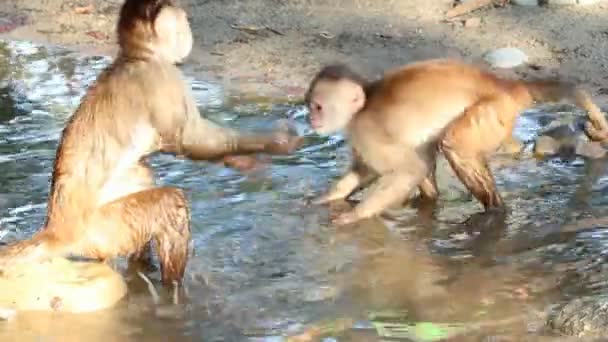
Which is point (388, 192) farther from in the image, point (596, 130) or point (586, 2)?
point (586, 2)

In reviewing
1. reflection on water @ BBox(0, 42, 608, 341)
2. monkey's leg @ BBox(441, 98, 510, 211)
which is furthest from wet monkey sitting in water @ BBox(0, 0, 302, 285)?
monkey's leg @ BBox(441, 98, 510, 211)

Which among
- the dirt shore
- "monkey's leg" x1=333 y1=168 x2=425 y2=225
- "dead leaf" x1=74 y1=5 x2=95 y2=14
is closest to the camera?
"monkey's leg" x1=333 y1=168 x2=425 y2=225

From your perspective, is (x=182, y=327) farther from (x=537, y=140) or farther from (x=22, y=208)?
(x=537, y=140)

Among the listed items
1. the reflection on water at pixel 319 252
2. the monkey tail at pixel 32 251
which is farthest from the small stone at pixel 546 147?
the monkey tail at pixel 32 251

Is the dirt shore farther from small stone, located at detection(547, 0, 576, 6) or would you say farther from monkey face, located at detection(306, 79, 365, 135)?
monkey face, located at detection(306, 79, 365, 135)

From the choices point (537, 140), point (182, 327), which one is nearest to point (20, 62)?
point (537, 140)

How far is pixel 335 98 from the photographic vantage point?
649 cm

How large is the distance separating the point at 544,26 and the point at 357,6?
6.70 ft

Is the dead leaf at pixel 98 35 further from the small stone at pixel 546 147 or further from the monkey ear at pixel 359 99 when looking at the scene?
the monkey ear at pixel 359 99

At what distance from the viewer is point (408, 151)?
6.54m

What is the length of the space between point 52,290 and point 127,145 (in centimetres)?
76

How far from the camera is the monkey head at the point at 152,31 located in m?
5.35

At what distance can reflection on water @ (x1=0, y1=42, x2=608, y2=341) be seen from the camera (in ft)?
17.5

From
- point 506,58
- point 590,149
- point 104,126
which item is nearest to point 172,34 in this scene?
point 104,126
